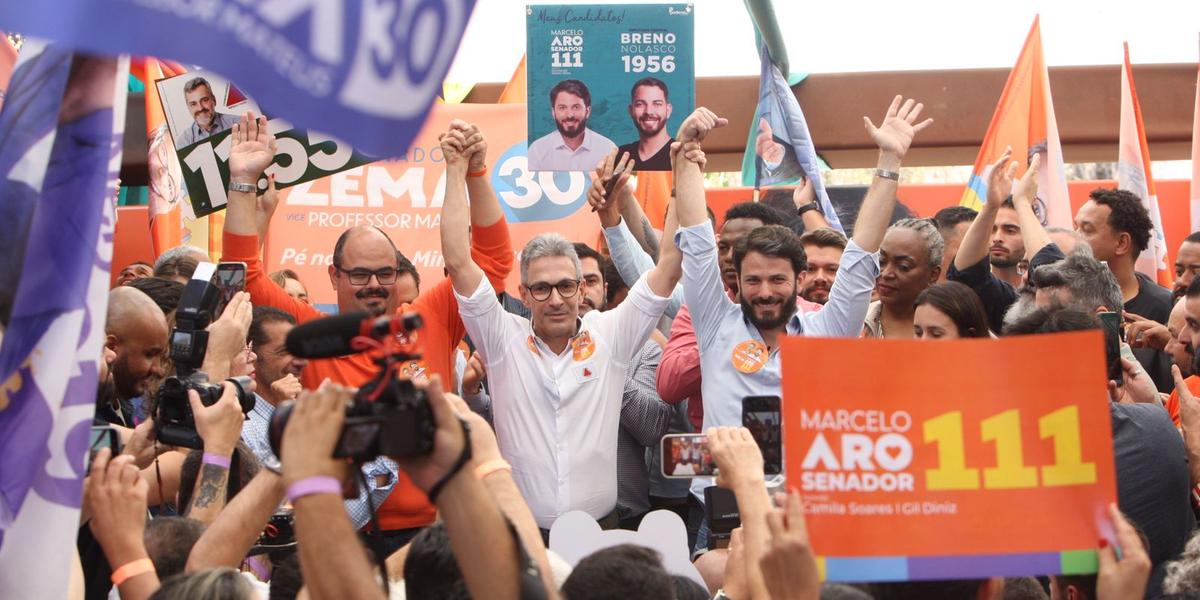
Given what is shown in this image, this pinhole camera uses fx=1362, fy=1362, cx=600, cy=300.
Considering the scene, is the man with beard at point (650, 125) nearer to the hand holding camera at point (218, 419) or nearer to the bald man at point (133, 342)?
the bald man at point (133, 342)

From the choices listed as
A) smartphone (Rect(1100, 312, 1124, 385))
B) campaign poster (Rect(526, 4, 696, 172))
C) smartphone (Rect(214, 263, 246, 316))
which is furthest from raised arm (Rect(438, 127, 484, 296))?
smartphone (Rect(1100, 312, 1124, 385))

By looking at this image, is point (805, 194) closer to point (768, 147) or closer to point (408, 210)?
point (768, 147)

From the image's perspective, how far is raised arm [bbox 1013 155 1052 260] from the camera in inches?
248

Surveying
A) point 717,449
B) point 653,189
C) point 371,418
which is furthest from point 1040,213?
point 371,418

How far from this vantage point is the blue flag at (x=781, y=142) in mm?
7309

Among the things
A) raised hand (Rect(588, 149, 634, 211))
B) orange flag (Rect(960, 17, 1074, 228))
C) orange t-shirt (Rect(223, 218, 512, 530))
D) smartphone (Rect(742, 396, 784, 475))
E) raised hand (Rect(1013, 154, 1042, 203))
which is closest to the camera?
A: smartphone (Rect(742, 396, 784, 475))

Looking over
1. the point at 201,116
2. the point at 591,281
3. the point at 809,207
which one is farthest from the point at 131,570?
the point at 809,207

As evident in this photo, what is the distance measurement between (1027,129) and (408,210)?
364 cm

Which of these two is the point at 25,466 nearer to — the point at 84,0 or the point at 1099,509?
the point at 84,0

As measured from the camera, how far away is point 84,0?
241cm

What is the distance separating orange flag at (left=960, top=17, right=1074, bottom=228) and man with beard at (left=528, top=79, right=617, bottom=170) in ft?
9.24

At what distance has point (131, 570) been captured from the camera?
3033 mm

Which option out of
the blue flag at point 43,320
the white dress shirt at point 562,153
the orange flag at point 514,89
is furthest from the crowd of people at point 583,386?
the orange flag at point 514,89

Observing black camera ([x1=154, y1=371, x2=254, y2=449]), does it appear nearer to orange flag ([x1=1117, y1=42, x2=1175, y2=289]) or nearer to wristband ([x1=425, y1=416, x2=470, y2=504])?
wristband ([x1=425, y1=416, x2=470, y2=504])
